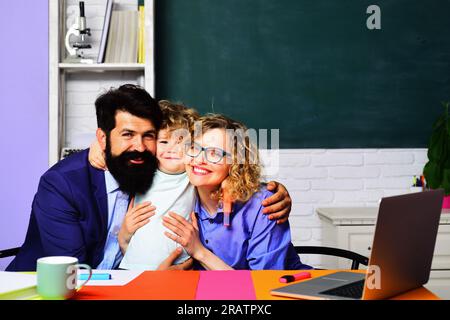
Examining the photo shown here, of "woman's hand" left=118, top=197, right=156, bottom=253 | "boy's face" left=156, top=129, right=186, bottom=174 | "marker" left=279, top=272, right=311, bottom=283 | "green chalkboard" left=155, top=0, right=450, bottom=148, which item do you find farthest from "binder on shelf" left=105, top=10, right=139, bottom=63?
"marker" left=279, top=272, right=311, bottom=283

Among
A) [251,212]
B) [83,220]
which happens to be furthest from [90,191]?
[251,212]

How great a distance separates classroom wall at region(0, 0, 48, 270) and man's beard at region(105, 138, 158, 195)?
48.0 inches

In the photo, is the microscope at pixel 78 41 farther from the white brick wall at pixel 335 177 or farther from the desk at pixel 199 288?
the desk at pixel 199 288

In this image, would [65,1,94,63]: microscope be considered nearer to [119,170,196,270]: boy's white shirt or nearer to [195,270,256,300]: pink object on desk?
[119,170,196,270]: boy's white shirt

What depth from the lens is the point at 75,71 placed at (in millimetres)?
3338

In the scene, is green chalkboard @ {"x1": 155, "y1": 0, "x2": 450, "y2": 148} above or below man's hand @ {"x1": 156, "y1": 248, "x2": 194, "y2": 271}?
above

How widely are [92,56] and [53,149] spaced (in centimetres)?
60

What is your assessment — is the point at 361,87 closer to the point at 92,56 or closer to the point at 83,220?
the point at 92,56

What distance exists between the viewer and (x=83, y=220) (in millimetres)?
2061

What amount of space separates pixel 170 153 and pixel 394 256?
0.99 meters

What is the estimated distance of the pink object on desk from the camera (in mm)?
1433

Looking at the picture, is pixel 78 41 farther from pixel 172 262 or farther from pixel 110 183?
pixel 172 262

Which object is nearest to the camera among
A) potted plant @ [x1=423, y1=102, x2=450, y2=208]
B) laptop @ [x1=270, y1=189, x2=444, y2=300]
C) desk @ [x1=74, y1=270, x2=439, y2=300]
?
laptop @ [x1=270, y1=189, x2=444, y2=300]

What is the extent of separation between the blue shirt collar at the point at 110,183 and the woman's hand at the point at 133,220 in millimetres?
85
